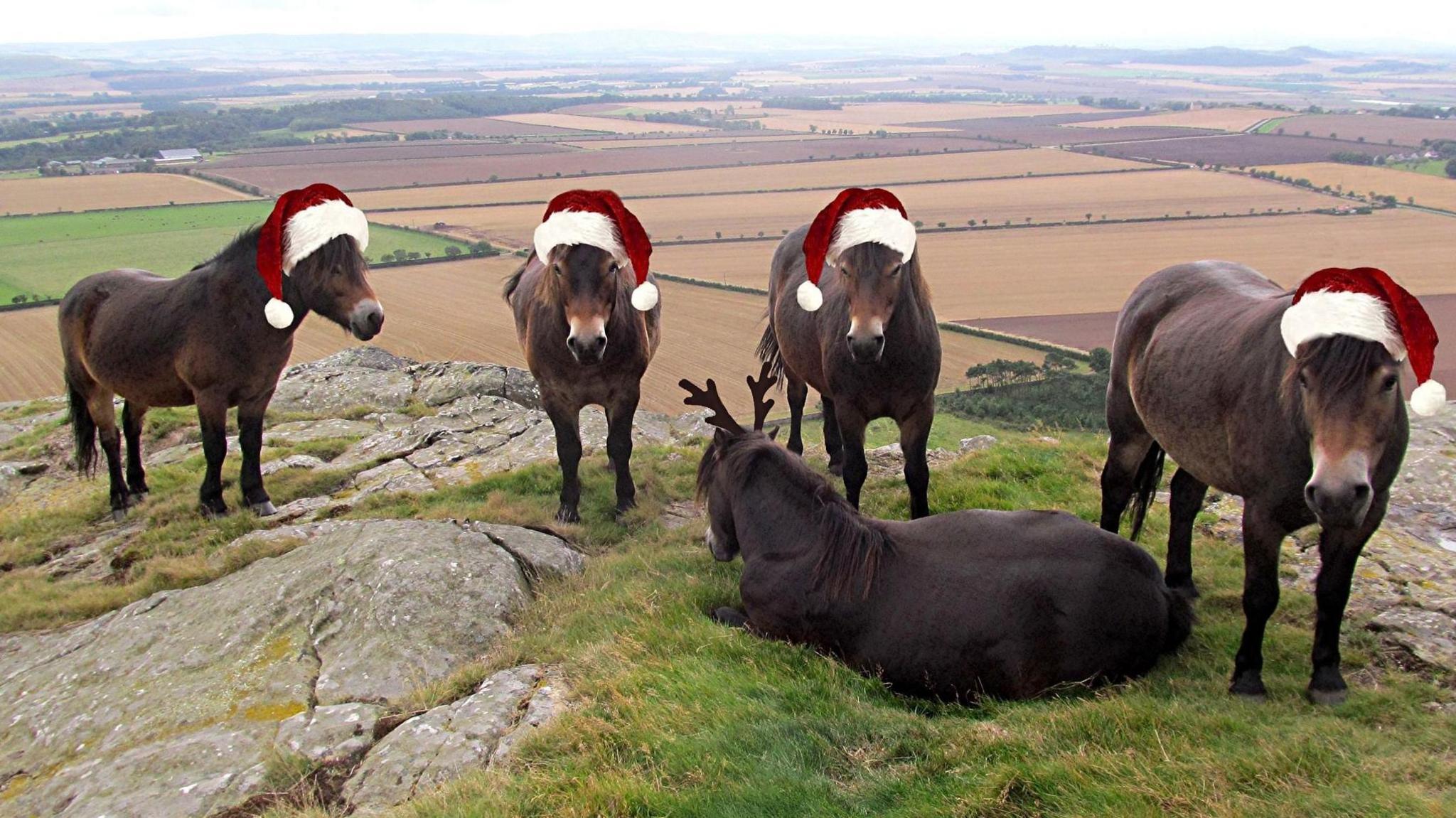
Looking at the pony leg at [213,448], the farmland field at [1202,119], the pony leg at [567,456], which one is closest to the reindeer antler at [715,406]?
the pony leg at [567,456]

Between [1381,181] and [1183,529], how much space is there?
221 feet

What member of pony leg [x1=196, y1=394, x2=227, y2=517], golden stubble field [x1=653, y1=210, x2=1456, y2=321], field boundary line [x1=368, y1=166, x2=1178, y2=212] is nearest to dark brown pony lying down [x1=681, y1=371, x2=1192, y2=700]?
pony leg [x1=196, y1=394, x2=227, y2=517]

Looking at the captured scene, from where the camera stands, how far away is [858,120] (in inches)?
5049

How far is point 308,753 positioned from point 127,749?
4.34ft

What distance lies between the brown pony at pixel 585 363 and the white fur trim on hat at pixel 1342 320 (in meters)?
5.20

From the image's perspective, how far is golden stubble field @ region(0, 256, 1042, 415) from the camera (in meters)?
26.2

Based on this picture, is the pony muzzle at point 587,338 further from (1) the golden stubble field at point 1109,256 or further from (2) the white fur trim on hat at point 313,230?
(1) the golden stubble field at point 1109,256

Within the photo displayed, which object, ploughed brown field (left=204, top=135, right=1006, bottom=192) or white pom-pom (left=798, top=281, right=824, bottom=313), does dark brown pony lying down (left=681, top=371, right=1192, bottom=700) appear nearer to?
white pom-pom (left=798, top=281, right=824, bottom=313)

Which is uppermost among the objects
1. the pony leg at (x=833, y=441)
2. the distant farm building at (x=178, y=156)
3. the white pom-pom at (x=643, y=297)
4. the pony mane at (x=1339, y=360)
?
the distant farm building at (x=178, y=156)

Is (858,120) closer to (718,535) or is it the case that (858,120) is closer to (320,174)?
(320,174)

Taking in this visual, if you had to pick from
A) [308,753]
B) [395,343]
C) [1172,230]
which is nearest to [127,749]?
[308,753]

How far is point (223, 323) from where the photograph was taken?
973cm

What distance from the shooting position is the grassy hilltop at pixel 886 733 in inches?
168

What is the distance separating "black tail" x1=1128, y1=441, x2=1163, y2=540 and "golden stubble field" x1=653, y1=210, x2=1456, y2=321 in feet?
86.3
